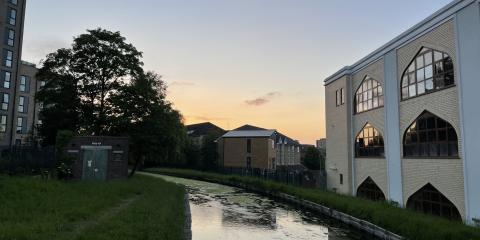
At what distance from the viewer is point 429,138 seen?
1920 cm

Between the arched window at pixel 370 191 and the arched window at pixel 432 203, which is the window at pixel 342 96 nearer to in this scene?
the arched window at pixel 370 191

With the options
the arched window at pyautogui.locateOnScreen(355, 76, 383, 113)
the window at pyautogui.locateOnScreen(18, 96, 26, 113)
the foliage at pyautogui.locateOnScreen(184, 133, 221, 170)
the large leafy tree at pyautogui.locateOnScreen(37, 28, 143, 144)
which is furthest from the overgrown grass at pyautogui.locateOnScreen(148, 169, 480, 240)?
the window at pyautogui.locateOnScreen(18, 96, 26, 113)

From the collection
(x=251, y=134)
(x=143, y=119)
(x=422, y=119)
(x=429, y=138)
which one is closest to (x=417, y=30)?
(x=422, y=119)

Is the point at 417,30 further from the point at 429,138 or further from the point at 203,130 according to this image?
the point at 203,130

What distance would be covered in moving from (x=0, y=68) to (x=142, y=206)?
4194cm

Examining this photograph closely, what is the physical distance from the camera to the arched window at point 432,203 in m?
17.4

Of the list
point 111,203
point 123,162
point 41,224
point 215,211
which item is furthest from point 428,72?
point 123,162

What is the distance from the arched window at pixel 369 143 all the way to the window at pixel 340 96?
11.9ft

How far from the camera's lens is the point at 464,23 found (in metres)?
16.5

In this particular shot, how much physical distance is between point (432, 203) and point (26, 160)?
21.2 meters

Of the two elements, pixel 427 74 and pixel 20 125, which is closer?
pixel 427 74

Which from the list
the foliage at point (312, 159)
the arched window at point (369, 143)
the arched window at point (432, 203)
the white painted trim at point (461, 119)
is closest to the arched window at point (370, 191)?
the arched window at point (369, 143)

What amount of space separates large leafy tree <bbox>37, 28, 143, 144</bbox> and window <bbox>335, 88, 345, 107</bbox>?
21.0 meters

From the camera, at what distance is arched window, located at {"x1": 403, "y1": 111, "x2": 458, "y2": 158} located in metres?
17.8
